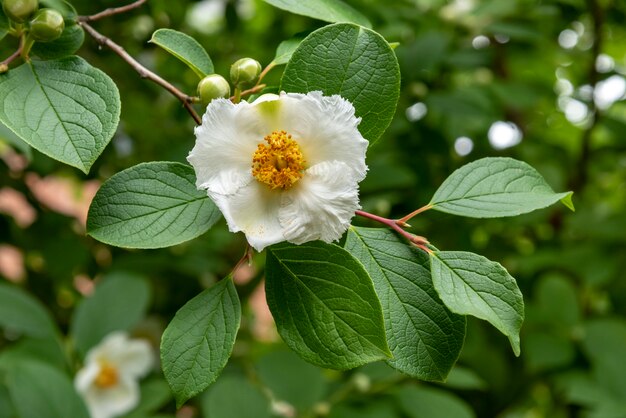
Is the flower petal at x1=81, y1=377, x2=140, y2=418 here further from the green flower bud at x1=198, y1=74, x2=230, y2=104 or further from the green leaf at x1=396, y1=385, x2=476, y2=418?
the green flower bud at x1=198, y1=74, x2=230, y2=104

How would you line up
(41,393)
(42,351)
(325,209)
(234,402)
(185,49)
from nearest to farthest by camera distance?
1. (325,209)
2. (185,49)
3. (41,393)
4. (234,402)
5. (42,351)

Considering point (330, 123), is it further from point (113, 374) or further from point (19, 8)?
point (113, 374)

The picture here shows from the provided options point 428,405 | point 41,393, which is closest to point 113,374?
point 41,393

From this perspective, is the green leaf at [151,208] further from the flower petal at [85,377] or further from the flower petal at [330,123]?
the flower petal at [85,377]

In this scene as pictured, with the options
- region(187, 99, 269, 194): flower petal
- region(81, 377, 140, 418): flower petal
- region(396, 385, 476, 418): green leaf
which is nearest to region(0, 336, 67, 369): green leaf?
region(81, 377, 140, 418): flower petal

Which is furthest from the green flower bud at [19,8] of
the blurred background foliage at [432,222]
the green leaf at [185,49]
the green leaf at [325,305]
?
the blurred background foliage at [432,222]

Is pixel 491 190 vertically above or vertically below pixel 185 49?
below

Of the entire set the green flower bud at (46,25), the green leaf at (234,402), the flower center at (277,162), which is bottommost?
the green leaf at (234,402)

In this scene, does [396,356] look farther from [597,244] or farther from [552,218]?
[552,218]

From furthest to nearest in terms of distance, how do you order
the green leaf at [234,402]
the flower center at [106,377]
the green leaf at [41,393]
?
the flower center at [106,377], the green leaf at [234,402], the green leaf at [41,393]
